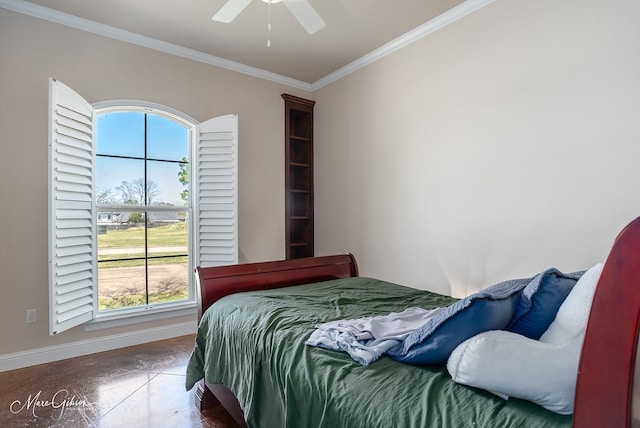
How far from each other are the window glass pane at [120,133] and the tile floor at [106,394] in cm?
183

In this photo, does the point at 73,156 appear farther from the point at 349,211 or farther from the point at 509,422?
the point at 509,422

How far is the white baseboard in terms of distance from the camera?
2.77 meters

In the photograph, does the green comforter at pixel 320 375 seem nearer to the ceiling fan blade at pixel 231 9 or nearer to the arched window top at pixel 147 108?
the ceiling fan blade at pixel 231 9

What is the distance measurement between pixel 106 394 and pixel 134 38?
9.78 ft

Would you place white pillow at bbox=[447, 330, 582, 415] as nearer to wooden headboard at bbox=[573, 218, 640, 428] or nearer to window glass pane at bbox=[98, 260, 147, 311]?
wooden headboard at bbox=[573, 218, 640, 428]

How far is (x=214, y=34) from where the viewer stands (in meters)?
3.23

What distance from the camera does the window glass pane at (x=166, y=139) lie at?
Answer: 11.4 feet

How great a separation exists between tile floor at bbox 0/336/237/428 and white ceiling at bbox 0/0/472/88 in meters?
2.83

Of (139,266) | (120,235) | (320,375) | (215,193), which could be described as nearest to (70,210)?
(120,235)

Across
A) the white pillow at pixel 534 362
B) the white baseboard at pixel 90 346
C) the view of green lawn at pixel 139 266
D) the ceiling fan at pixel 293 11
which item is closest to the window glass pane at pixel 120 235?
the view of green lawn at pixel 139 266

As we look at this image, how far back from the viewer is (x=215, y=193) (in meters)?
3.63

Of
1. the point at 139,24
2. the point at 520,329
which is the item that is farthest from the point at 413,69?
the point at 520,329

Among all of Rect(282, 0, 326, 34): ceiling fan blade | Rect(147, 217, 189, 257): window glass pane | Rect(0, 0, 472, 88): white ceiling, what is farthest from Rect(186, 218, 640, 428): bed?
Rect(0, 0, 472, 88): white ceiling

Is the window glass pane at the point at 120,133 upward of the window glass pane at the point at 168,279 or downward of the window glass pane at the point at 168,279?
upward
